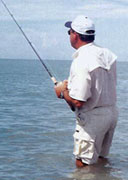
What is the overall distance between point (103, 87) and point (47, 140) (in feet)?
13.4

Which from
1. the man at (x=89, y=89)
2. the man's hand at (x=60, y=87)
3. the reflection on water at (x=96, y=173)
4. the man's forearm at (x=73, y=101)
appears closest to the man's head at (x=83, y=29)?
the man at (x=89, y=89)

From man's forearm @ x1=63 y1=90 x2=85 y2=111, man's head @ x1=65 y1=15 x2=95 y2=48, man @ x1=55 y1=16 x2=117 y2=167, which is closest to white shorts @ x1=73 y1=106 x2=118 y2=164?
man @ x1=55 y1=16 x2=117 y2=167

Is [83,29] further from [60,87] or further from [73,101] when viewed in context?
[73,101]

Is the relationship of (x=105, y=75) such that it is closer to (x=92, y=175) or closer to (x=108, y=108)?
(x=108, y=108)

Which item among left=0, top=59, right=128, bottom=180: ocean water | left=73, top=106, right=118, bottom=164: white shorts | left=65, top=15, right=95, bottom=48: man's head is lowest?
left=0, top=59, right=128, bottom=180: ocean water

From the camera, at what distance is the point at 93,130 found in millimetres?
5789

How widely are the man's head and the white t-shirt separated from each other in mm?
96

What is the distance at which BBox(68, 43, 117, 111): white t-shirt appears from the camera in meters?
5.52

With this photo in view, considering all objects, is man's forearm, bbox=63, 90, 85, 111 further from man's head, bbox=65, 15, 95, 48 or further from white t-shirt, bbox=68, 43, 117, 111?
man's head, bbox=65, 15, 95, 48

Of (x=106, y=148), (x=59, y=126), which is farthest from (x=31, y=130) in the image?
(x=106, y=148)

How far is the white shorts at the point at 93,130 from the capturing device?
577 centimetres

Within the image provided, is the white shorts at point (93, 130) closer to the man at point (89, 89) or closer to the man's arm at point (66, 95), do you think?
the man at point (89, 89)

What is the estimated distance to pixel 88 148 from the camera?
5.88 m

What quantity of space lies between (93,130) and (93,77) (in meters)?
0.65
